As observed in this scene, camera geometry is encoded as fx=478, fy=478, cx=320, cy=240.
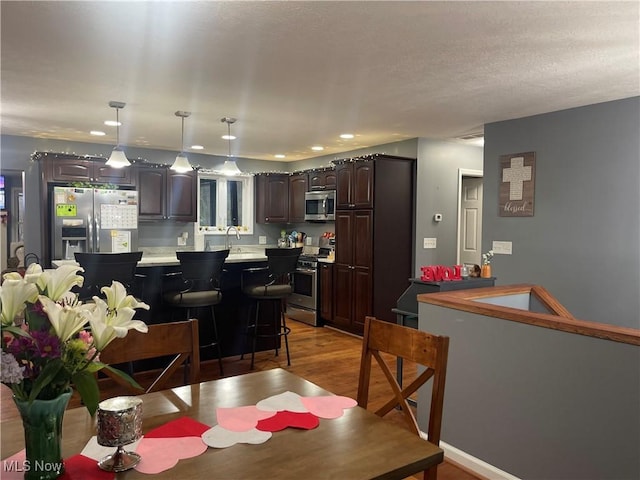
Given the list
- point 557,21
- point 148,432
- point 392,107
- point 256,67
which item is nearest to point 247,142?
point 392,107

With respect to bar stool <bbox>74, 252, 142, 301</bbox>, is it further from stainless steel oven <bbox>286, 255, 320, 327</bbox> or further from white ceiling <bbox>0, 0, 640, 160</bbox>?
stainless steel oven <bbox>286, 255, 320, 327</bbox>

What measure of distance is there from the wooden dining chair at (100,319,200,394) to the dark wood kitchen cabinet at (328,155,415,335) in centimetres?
392

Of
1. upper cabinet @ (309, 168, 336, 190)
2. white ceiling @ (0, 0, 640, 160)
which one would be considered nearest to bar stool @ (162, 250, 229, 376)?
A: white ceiling @ (0, 0, 640, 160)

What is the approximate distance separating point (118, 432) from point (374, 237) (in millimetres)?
4644

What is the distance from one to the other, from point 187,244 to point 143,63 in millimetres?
4377

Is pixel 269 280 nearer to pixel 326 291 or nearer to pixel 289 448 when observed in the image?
pixel 326 291

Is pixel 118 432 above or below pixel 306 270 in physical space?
above

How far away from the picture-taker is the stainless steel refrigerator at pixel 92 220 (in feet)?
18.2

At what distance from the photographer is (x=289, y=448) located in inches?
50.9

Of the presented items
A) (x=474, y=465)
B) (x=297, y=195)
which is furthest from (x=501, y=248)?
(x=297, y=195)

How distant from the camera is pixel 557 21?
242 cm

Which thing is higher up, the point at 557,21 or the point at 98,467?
the point at 557,21

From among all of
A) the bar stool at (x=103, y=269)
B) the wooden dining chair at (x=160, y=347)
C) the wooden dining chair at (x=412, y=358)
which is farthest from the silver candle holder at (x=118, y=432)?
the bar stool at (x=103, y=269)

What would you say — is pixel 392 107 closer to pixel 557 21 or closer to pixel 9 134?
pixel 557 21
